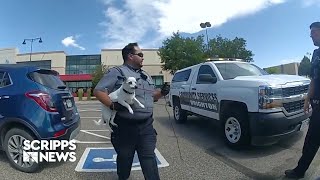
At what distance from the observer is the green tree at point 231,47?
129 feet

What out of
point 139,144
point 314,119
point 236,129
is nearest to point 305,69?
point 236,129

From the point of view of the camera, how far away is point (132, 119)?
342cm

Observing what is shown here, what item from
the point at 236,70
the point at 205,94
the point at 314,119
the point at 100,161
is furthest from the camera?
the point at 205,94

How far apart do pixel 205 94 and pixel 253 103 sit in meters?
2.00

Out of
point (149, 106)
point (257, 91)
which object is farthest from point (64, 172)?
point (257, 91)

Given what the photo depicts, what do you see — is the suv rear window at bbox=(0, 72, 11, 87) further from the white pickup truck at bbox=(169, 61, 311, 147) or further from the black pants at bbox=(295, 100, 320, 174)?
the black pants at bbox=(295, 100, 320, 174)

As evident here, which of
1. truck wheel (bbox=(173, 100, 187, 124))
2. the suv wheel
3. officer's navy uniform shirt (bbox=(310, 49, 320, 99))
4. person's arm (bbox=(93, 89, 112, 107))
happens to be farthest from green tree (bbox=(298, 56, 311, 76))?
the suv wheel

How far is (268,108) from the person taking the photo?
214 inches

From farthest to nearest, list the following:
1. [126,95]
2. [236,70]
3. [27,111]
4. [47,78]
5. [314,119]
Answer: [236,70], [47,78], [27,111], [314,119], [126,95]

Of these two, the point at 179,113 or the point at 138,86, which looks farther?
the point at 179,113

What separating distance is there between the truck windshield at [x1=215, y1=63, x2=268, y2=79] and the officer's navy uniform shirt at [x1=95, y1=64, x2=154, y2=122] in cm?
369

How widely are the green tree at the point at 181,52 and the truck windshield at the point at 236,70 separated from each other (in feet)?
99.4

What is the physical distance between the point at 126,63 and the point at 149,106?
1.92 feet

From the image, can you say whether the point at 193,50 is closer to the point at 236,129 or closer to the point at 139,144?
the point at 236,129
